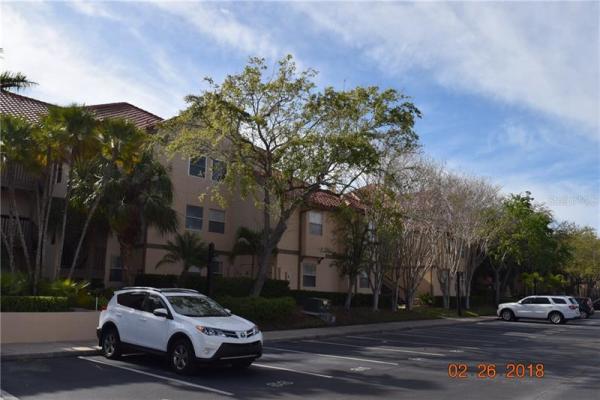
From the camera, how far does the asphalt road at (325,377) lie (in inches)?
396

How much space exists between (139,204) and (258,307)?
257 inches

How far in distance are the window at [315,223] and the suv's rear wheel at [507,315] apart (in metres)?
12.6

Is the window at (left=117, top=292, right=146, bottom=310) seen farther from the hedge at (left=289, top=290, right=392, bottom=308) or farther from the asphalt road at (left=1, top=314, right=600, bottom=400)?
the hedge at (left=289, top=290, right=392, bottom=308)

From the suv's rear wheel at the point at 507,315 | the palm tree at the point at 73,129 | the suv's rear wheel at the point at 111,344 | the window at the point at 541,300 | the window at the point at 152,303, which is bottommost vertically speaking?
the suv's rear wheel at the point at 507,315

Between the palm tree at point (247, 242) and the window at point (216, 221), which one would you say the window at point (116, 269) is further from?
the palm tree at point (247, 242)

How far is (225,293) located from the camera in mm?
24453

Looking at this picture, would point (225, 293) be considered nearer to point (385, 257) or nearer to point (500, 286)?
point (385, 257)

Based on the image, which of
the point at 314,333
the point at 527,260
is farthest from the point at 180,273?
the point at 527,260

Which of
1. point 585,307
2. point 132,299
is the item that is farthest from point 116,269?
point 585,307

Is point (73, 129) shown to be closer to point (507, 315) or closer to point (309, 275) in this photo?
point (309, 275)

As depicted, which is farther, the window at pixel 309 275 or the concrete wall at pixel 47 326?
the window at pixel 309 275

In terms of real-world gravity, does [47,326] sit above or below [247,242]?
below

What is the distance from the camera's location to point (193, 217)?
2905 centimetres
